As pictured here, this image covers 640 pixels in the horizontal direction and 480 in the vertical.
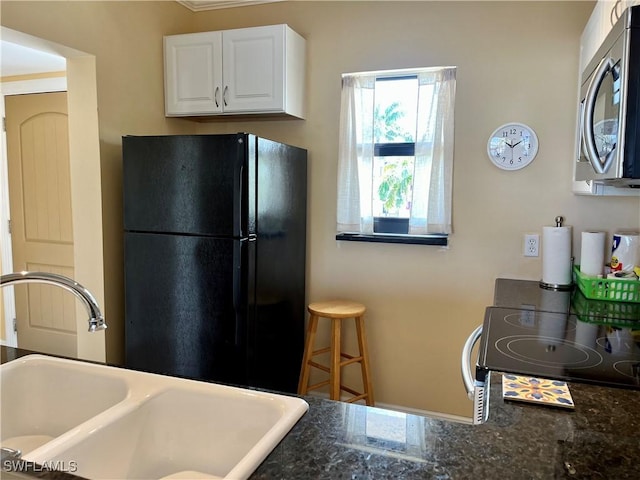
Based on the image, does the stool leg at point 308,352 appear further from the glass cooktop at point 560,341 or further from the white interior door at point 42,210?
the white interior door at point 42,210

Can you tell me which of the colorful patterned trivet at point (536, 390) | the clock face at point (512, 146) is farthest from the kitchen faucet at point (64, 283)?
the clock face at point (512, 146)

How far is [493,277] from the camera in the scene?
104 inches

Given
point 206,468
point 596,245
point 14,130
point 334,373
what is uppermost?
point 14,130

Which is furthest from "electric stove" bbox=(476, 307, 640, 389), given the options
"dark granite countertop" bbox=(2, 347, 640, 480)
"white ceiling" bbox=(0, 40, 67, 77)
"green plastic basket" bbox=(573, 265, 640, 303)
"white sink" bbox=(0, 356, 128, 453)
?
"white ceiling" bbox=(0, 40, 67, 77)

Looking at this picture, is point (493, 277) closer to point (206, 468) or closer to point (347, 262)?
point (347, 262)

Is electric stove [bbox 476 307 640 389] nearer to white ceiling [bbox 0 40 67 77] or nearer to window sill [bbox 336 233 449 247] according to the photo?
window sill [bbox 336 233 449 247]

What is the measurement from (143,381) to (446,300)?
1.97 m

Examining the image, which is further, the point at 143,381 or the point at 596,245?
the point at 596,245

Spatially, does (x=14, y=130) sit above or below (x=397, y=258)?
above

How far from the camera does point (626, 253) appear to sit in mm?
2191

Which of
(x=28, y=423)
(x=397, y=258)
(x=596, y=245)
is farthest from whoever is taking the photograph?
(x=397, y=258)

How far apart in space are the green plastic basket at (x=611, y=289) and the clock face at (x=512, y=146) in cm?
71

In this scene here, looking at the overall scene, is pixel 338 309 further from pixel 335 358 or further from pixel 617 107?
pixel 617 107

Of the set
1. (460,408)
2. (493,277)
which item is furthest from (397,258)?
(460,408)
